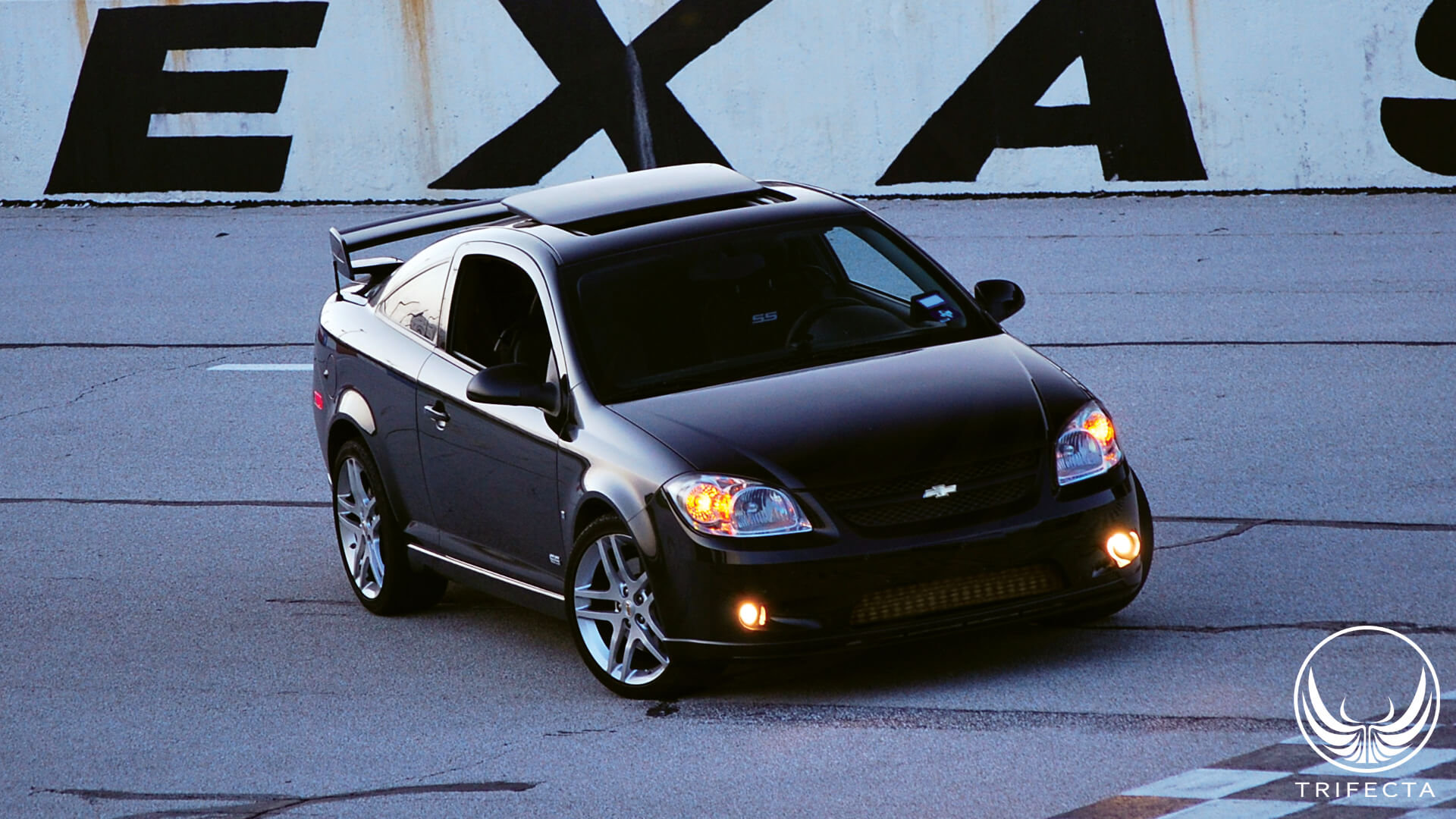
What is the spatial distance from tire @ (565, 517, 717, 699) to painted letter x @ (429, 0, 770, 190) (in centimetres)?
1080

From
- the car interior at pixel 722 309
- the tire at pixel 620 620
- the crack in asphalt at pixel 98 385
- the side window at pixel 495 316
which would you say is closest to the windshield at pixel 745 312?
the car interior at pixel 722 309

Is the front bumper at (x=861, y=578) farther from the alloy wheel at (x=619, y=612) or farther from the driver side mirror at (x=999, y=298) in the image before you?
the driver side mirror at (x=999, y=298)

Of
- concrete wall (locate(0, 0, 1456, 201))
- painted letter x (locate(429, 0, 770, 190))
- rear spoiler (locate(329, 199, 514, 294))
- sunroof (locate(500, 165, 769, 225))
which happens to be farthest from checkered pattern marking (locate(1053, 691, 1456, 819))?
painted letter x (locate(429, 0, 770, 190))

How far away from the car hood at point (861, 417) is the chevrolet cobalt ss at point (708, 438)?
0.03 feet

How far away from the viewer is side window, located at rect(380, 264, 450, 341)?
28.1 ft

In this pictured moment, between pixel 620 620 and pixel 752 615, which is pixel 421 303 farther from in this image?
pixel 752 615

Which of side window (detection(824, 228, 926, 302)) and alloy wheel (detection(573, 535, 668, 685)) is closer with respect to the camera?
alloy wheel (detection(573, 535, 668, 685))

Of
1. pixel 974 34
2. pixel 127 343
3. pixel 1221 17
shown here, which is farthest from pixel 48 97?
pixel 1221 17

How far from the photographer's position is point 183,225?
63.3 feet

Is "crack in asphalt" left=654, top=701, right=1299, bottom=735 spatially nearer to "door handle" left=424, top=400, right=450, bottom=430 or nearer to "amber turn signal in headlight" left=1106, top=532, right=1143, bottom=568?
"amber turn signal in headlight" left=1106, top=532, right=1143, bottom=568

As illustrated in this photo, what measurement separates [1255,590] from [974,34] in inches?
389

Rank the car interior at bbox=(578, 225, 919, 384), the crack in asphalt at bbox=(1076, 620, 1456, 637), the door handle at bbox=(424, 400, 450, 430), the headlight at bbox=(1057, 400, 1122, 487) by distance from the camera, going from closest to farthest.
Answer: the headlight at bbox=(1057, 400, 1122, 487), the crack in asphalt at bbox=(1076, 620, 1456, 637), the car interior at bbox=(578, 225, 919, 384), the door handle at bbox=(424, 400, 450, 430)

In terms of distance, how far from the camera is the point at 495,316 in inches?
327

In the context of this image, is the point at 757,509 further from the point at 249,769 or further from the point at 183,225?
the point at 183,225
